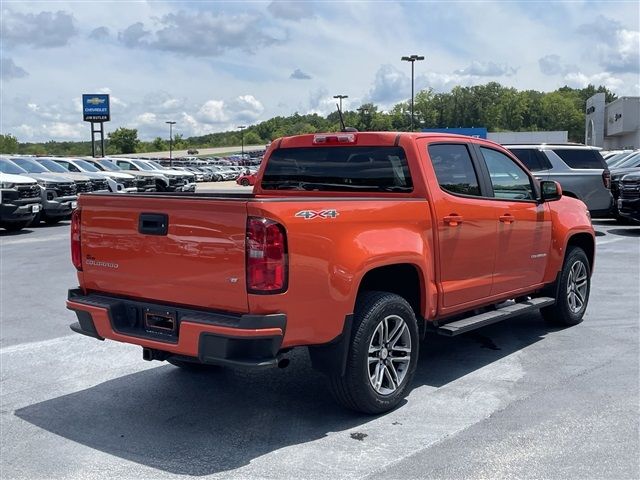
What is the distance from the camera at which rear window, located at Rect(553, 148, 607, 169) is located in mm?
15809

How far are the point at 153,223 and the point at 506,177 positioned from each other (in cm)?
343

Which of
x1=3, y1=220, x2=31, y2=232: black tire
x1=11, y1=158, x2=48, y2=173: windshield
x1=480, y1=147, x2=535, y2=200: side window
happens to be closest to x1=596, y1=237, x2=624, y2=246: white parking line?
x1=480, y1=147, x2=535, y2=200: side window

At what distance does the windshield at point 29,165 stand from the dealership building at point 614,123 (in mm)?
58764

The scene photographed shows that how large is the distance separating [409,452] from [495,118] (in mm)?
142496

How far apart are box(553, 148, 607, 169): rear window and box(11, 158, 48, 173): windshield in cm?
1420

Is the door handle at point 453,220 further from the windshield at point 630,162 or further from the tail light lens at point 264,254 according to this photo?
the windshield at point 630,162

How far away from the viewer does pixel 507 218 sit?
607 cm

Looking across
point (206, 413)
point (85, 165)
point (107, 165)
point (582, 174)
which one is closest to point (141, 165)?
point (107, 165)

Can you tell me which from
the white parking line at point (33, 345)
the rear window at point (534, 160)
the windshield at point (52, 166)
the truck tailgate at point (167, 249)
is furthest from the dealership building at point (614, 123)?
the truck tailgate at point (167, 249)

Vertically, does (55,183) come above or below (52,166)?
below

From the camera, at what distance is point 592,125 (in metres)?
85.5

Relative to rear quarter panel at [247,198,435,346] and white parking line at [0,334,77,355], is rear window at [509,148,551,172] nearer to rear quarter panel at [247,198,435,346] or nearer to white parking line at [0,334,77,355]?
white parking line at [0,334,77,355]

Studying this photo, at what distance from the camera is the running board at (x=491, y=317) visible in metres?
5.36

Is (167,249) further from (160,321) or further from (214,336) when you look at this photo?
(214,336)
